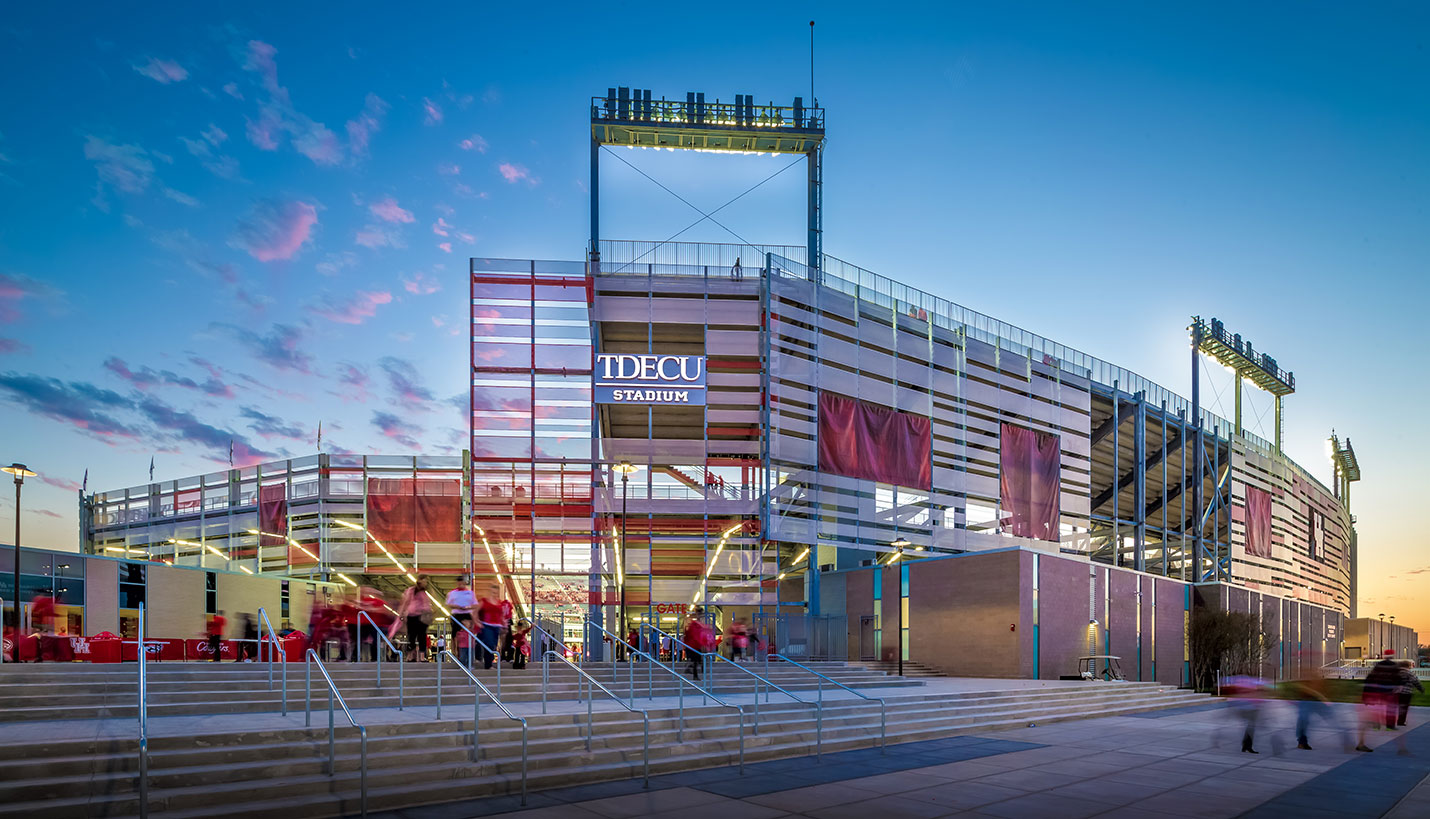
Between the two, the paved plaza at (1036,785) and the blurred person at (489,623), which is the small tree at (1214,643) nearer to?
the paved plaza at (1036,785)

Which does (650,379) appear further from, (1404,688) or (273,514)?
(273,514)

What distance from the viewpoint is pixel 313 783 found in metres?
10.2

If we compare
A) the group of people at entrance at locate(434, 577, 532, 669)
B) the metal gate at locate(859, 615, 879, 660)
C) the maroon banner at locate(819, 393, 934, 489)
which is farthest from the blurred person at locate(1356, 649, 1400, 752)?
the maroon banner at locate(819, 393, 934, 489)

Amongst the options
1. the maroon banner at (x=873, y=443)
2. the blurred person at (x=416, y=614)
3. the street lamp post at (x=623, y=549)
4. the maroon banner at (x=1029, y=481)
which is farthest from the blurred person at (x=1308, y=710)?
the maroon banner at (x=1029, y=481)

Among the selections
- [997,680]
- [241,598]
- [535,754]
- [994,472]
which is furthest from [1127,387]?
[535,754]

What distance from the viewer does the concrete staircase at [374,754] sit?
368 inches

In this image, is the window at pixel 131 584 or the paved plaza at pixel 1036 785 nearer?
the paved plaza at pixel 1036 785

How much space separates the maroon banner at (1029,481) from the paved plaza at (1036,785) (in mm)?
27750

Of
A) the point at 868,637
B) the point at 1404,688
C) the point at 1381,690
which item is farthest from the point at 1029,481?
the point at 1381,690

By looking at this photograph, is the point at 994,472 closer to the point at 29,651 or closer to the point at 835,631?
the point at 835,631

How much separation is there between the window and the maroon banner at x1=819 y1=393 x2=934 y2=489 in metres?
24.4

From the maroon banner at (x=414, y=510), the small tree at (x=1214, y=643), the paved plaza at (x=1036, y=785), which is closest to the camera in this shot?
the paved plaza at (x=1036, y=785)

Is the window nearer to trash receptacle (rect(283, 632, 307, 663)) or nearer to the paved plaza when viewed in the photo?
trash receptacle (rect(283, 632, 307, 663))

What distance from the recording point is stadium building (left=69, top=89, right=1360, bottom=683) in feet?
113
